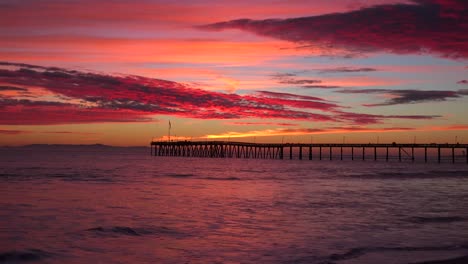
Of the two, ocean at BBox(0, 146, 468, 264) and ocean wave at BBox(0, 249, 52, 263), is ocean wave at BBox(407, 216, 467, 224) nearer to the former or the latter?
ocean at BBox(0, 146, 468, 264)

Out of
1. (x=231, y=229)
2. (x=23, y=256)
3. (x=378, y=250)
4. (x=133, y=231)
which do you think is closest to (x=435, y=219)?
(x=378, y=250)

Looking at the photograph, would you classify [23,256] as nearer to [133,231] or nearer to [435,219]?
[133,231]

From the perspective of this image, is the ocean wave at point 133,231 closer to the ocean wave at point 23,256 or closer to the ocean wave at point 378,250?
the ocean wave at point 23,256

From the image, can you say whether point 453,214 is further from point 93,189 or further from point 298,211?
point 93,189

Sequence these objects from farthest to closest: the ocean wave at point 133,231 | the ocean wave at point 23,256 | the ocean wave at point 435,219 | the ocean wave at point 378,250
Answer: the ocean wave at point 435,219 < the ocean wave at point 133,231 < the ocean wave at point 378,250 < the ocean wave at point 23,256

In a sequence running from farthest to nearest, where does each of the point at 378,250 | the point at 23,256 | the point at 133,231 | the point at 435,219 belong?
the point at 435,219, the point at 133,231, the point at 378,250, the point at 23,256

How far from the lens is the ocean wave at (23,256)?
11852 millimetres

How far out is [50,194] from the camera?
2775 cm

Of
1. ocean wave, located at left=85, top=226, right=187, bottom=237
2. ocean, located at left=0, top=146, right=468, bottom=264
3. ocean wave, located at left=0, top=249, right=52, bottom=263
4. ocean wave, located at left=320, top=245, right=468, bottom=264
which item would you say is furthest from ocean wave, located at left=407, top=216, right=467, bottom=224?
ocean wave, located at left=0, top=249, right=52, bottom=263

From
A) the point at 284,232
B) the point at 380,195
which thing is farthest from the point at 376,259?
the point at 380,195

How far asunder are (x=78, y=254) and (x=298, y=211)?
11.1 m

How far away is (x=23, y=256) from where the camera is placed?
12273mm

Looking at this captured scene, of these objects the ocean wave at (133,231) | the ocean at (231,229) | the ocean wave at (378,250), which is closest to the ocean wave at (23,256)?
the ocean at (231,229)

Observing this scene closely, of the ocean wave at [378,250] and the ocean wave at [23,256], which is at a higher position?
the ocean wave at [378,250]
